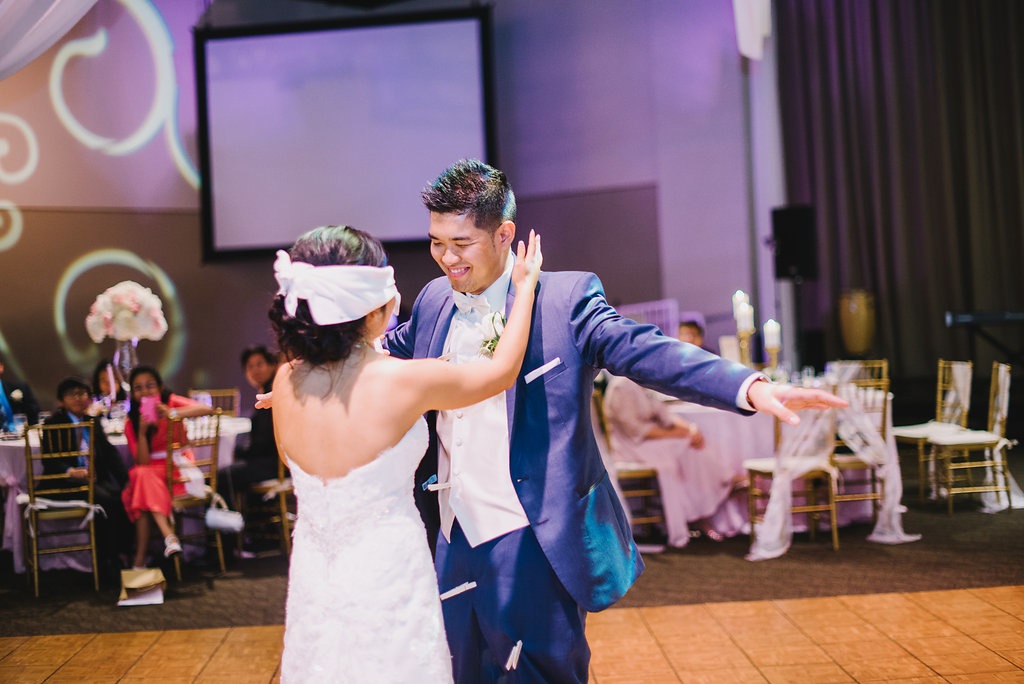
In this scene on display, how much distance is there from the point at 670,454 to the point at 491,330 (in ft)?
11.9

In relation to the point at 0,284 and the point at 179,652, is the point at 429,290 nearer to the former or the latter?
the point at 179,652

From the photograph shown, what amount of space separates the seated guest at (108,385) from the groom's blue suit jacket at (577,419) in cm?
488

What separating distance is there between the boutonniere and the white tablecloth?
4.13 metres

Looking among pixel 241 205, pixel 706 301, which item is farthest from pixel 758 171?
pixel 241 205

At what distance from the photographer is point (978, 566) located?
15.6 feet

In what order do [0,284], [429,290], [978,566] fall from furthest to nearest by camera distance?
[0,284] < [978,566] < [429,290]

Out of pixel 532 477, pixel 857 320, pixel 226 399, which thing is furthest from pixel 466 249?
pixel 857 320

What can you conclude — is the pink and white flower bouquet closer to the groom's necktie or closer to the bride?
the groom's necktie

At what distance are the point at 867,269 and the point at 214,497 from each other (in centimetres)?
718

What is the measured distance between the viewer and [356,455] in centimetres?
189

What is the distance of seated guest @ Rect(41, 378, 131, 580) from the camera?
542 centimetres

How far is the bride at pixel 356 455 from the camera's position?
1854 millimetres

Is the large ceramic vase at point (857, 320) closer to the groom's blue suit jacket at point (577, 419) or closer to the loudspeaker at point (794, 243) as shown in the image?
the loudspeaker at point (794, 243)

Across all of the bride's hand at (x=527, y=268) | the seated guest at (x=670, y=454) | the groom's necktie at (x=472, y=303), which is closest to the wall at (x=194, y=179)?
the seated guest at (x=670, y=454)
